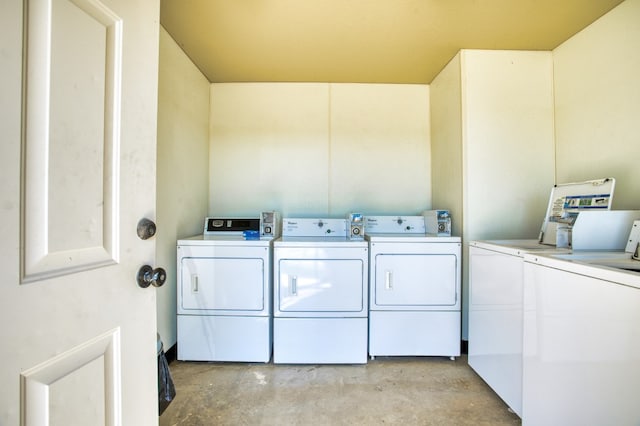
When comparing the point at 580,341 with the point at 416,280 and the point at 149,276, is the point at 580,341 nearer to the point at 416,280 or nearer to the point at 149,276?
the point at 416,280

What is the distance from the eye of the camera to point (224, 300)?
2111mm

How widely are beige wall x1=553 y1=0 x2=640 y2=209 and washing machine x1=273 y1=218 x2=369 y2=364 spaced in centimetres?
179

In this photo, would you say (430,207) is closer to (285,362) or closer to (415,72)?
(415,72)

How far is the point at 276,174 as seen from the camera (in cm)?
295

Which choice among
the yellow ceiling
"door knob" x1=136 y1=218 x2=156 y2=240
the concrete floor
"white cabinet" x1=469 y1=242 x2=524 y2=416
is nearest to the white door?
"door knob" x1=136 y1=218 x2=156 y2=240

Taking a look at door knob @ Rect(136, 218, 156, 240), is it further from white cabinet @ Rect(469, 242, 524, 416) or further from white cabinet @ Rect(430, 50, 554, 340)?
white cabinet @ Rect(430, 50, 554, 340)

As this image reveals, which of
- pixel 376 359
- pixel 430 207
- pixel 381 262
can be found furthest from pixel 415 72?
pixel 376 359

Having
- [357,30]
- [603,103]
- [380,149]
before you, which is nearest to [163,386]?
A: [357,30]

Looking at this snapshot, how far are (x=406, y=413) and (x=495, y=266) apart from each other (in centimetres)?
109

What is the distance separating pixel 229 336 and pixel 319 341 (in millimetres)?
719

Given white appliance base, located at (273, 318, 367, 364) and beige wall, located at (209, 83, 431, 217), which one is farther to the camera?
beige wall, located at (209, 83, 431, 217)

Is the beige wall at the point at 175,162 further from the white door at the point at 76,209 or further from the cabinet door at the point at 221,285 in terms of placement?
the white door at the point at 76,209

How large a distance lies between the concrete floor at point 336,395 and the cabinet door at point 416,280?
525mm

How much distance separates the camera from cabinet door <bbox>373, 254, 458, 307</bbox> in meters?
2.18
